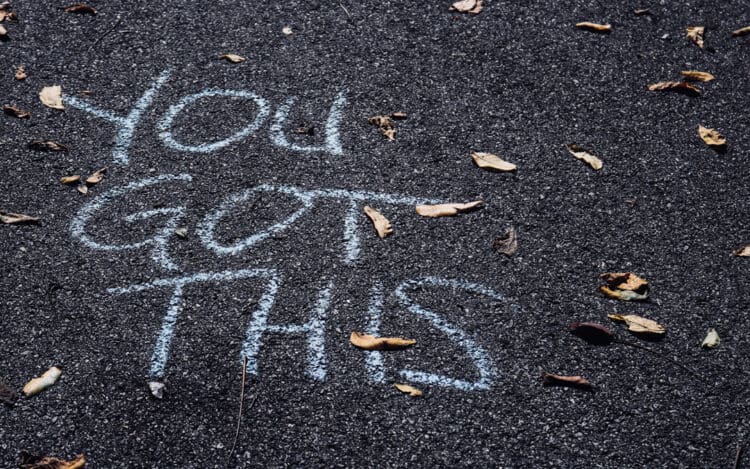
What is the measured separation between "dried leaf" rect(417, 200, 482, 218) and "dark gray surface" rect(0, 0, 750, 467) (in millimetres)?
44

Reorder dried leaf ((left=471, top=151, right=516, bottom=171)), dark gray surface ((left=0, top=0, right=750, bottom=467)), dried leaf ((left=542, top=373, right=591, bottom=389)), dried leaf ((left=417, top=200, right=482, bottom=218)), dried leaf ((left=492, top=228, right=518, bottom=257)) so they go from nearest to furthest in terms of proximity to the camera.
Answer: dark gray surface ((left=0, top=0, right=750, bottom=467)) → dried leaf ((left=542, top=373, right=591, bottom=389)) → dried leaf ((left=492, top=228, right=518, bottom=257)) → dried leaf ((left=417, top=200, right=482, bottom=218)) → dried leaf ((left=471, top=151, right=516, bottom=171))

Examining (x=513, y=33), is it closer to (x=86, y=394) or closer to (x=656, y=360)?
(x=656, y=360)

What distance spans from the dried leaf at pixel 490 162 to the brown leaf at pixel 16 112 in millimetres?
1887

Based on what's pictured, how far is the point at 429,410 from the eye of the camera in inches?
100

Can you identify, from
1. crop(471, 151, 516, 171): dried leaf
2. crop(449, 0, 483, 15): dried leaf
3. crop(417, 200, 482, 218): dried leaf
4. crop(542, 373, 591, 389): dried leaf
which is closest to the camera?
crop(542, 373, 591, 389): dried leaf

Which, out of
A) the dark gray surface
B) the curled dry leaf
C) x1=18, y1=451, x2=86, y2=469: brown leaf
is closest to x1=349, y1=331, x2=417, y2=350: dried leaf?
the dark gray surface

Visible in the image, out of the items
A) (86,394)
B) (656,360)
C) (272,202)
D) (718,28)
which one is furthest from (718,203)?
(86,394)

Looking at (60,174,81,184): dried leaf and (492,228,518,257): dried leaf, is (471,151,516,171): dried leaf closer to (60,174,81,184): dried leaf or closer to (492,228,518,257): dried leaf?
(492,228,518,257): dried leaf

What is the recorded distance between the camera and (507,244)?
304cm

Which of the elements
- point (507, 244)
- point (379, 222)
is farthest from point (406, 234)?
point (507, 244)

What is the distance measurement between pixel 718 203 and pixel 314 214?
1.57 metres

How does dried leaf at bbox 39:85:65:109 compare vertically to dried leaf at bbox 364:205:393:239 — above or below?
above

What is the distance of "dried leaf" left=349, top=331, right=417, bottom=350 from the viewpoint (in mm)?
2699

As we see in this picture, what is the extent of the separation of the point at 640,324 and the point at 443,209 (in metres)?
0.83
